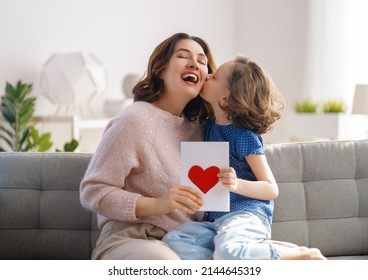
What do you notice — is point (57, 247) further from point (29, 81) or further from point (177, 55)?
point (29, 81)

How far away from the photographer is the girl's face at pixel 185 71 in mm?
2215

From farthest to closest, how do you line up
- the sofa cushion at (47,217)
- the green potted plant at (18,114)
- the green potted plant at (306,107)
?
the green potted plant at (306,107), the green potted plant at (18,114), the sofa cushion at (47,217)

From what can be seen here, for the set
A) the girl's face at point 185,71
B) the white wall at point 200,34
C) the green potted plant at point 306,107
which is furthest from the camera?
the green potted plant at point 306,107

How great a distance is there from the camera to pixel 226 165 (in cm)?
199

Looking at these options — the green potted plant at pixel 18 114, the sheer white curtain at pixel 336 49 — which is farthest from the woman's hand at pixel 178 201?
the sheer white curtain at pixel 336 49

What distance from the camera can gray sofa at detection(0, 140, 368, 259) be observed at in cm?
240

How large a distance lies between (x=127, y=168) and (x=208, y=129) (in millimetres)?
362

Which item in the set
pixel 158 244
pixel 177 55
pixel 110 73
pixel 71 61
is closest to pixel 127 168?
pixel 158 244

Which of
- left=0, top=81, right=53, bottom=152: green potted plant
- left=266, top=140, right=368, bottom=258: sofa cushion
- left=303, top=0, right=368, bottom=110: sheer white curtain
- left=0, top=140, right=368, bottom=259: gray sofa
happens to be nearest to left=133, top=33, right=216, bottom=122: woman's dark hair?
left=0, top=140, right=368, bottom=259: gray sofa

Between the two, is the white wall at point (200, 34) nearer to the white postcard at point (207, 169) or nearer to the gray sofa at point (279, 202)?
the gray sofa at point (279, 202)

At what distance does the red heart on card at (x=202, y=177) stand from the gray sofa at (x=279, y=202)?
0.55 m

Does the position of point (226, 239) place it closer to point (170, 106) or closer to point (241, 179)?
point (241, 179)

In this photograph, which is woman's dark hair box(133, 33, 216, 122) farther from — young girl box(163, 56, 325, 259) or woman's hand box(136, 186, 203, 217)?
woman's hand box(136, 186, 203, 217)

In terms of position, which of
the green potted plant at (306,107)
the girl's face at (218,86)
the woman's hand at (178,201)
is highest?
the girl's face at (218,86)
